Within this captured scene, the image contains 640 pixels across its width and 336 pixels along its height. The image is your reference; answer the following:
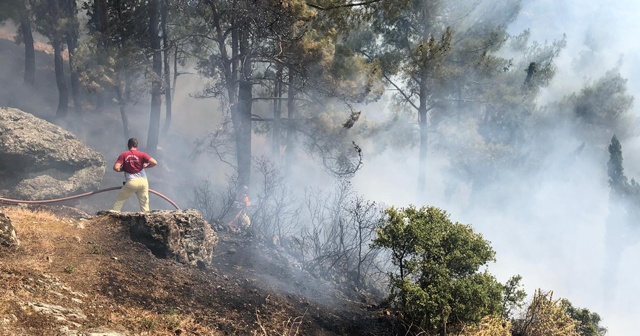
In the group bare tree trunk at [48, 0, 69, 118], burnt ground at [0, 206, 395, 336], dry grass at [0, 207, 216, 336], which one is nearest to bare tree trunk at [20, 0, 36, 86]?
bare tree trunk at [48, 0, 69, 118]

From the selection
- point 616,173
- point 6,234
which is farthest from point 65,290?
point 616,173

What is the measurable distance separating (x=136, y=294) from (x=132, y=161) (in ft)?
11.5

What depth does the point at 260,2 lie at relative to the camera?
463 inches

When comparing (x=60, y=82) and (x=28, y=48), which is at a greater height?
(x=28, y=48)

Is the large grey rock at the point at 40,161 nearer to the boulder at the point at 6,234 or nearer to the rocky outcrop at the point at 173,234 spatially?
the rocky outcrop at the point at 173,234

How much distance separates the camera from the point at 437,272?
6.11m

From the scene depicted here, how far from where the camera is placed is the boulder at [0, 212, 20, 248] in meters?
5.36

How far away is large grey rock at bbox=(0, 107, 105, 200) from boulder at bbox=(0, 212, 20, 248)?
5152 mm

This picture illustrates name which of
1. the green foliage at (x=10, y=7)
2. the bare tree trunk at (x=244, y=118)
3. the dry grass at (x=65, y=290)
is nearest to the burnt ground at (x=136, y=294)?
the dry grass at (x=65, y=290)

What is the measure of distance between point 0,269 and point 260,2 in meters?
8.93

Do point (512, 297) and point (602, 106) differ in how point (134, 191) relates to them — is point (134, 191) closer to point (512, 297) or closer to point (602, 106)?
point (512, 297)

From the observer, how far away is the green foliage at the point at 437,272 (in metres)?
5.86

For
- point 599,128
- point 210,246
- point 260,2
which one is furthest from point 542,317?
point 599,128

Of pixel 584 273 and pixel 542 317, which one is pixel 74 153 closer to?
pixel 542 317
